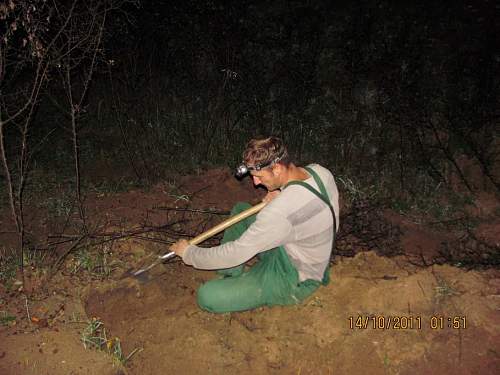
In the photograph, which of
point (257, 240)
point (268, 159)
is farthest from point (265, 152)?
point (257, 240)

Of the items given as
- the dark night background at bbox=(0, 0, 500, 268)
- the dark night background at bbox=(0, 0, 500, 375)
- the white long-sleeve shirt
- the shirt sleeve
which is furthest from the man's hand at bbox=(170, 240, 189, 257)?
the dark night background at bbox=(0, 0, 500, 268)

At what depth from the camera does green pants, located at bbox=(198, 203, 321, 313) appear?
9.50ft

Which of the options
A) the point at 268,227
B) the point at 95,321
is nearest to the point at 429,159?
the point at 268,227

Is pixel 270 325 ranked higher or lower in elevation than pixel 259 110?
lower

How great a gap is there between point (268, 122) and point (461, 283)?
3.77 meters

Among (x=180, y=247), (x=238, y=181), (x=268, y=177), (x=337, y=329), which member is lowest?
(x=337, y=329)

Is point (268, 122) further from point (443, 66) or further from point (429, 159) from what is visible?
point (443, 66)

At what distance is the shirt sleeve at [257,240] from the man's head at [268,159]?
0.23 m

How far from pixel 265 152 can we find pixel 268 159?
5 cm

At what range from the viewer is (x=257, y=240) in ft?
8.09

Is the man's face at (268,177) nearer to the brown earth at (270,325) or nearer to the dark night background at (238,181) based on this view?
the dark night background at (238,181)

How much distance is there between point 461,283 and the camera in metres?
2.99

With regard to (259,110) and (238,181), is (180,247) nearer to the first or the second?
(238,181)

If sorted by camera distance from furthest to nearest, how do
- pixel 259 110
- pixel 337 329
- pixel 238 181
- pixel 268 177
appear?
pixel 259 110 < pixel 238 181 < pixel 337 329 < pixel 268 177
